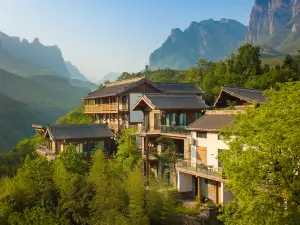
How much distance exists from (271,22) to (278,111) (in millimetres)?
174422

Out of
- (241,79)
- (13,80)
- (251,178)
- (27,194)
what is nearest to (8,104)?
(13,80)

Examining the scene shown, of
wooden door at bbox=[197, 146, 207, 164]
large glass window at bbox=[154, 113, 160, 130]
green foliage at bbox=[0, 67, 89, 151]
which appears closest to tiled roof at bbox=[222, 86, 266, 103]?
wooden door at bbox=[197, 146, 207, 164]

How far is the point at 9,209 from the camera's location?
19359 mm

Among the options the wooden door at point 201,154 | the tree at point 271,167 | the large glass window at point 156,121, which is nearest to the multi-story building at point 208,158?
the wooden door at point 201,154

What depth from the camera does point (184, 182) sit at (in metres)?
25.0

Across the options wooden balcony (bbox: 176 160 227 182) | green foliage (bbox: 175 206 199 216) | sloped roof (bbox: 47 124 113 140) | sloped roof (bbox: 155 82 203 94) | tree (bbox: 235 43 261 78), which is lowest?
green foliage (bbox: 175 206 199 216)

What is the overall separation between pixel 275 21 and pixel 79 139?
529ft

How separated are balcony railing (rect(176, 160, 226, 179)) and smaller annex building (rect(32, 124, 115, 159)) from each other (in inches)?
395

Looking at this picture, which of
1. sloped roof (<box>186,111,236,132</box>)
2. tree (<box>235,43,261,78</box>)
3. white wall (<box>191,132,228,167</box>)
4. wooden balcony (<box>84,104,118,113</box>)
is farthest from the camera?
tree (<box>235,43,261,78</box>)

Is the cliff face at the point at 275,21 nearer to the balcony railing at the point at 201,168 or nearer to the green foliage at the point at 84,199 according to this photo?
the balcony railing at the point at 201,168

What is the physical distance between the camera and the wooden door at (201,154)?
23.4m

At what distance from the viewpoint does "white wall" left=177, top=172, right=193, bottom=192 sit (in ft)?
81.6

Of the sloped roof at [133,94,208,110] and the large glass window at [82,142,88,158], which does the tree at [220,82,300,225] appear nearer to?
the sloped roof at [133,94,208,110]

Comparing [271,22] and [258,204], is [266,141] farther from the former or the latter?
[271,22]
